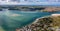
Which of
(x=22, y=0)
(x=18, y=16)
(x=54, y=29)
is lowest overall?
(x=54, y=29)

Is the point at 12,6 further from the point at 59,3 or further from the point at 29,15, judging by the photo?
the point at 59,3

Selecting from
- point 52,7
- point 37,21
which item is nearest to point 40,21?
point 37,21

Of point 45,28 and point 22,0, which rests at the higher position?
point 22,0

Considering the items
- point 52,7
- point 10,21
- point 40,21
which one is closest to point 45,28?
point 40,21
